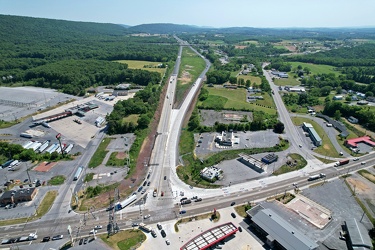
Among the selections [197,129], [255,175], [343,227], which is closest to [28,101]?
[197,129]

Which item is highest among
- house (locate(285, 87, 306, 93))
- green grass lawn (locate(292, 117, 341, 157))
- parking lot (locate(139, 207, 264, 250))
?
house (locate(285, 87, 306, 93))

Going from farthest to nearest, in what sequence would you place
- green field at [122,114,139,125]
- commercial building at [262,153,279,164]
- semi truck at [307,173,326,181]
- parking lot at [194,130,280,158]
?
1. green field at [122,114,139,125]
2. parking lot at [194,130,280,158]
3. commercial building at [262,153,279,164]
4. semi truck at [307,173,326,181]

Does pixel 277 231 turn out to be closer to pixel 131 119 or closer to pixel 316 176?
pixel 316 176

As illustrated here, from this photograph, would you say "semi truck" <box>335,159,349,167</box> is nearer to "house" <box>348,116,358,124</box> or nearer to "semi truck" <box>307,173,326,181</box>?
"semi truck" <box>307,173,326,181</box>

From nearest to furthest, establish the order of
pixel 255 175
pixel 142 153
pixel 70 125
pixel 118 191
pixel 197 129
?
1. pixel 118 191
2. pixel 255 175
3. pixel 142 153
4. pixel 197 129
5. pixel 70 125

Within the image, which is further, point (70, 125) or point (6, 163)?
point (70, 125)

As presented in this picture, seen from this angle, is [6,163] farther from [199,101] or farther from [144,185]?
[199,101]


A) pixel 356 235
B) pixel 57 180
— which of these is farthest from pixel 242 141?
pixel 57 180

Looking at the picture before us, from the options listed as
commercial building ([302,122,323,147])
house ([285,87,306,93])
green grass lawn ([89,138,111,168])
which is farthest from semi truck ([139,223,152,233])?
house ([285,87,306,93])
